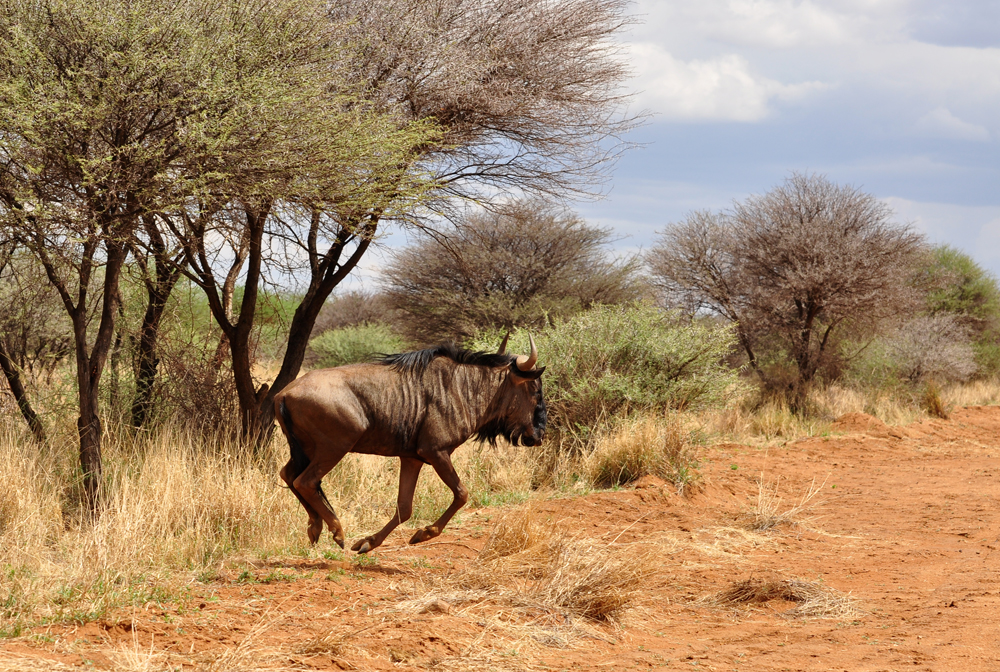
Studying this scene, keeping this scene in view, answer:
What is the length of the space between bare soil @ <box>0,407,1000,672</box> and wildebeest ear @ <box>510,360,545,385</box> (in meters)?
1.43

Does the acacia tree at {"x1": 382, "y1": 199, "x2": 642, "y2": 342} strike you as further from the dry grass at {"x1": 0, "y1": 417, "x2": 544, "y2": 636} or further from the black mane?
the black mane

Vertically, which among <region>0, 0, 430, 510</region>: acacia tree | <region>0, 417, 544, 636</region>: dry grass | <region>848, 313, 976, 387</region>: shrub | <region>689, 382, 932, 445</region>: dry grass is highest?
<region>0, 0, 430, 510</region>: acacia tree

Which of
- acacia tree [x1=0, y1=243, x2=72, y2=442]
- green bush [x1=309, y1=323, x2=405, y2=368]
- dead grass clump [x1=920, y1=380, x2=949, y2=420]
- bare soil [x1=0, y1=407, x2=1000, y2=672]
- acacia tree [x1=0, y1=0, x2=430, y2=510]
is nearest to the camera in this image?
bare soil [x1=0, y1=407, x2=1000, y2=672]

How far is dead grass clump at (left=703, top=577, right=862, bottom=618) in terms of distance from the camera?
6191 mm

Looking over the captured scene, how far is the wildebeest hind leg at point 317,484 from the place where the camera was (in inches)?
261

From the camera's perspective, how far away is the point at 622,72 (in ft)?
46.1

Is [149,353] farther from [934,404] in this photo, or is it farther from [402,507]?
[934,404]

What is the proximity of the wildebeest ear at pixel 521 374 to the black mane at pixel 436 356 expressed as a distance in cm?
8

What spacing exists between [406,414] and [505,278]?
1582 cm

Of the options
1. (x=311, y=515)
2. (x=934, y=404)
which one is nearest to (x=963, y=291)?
(x=934, y=404)

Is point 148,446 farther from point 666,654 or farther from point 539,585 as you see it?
point 666,654

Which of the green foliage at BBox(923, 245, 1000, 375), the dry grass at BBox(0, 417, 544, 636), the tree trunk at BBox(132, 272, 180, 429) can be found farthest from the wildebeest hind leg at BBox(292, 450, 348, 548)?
the green foliage at BBox(923, 245, 1000, 375)

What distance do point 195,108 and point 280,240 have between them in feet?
11.5

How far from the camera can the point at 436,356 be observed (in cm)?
729
